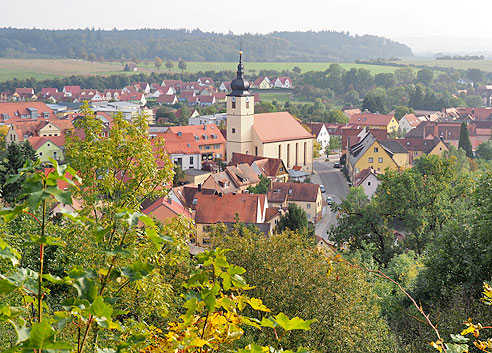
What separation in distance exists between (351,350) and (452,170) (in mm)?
20332

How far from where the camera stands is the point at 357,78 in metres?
141

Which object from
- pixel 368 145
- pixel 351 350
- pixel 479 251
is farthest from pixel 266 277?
pixel 368 145

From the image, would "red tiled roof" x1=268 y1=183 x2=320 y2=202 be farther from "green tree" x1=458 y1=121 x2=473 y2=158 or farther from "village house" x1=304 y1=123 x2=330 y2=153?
"village house" x1=304 y1=123 x2=330 y2=153

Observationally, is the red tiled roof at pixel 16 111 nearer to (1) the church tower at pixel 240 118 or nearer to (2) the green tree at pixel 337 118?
(1) the church tower at pixel 240 118

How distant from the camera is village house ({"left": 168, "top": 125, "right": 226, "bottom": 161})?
188 feet

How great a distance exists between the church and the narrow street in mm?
1953

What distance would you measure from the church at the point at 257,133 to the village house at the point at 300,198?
44.7 feet

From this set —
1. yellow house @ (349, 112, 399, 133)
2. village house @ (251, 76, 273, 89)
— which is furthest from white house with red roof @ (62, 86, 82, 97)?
yellow house @ (349, 112, 399, 133)

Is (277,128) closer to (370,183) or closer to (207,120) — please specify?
(370,183)

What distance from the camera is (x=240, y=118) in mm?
53812

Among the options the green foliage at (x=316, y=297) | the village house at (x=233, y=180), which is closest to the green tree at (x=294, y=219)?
the village house at (x=233, y=180)

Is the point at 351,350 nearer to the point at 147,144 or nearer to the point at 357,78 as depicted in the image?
the point at 147,144

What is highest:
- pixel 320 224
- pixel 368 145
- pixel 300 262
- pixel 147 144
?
pixel 147 144

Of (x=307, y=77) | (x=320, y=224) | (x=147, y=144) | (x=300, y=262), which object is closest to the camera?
(x=147, y=144)
